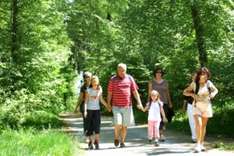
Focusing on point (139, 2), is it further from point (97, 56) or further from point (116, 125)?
point (97, 56)

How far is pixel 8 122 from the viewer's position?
21.6 metres

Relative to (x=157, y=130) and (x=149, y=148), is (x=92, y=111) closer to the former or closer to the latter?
(x=149, y=148)

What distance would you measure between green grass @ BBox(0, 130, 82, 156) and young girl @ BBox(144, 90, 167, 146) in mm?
2280

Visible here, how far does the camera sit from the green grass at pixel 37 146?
1084cm

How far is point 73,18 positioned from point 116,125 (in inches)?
1466

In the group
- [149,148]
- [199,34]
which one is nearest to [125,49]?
[199,34]

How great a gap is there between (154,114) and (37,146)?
4278mm

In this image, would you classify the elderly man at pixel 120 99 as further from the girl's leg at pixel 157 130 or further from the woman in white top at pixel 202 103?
the woman in white top at pixel 202 103

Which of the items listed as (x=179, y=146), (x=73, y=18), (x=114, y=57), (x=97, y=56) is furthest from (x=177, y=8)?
(x=73, y=18)

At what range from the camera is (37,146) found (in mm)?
12477

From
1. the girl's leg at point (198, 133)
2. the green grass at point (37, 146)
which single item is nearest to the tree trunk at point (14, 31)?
the green grass at point (37, 146)

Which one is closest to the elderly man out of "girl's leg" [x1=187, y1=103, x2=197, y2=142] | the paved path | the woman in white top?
the paved path

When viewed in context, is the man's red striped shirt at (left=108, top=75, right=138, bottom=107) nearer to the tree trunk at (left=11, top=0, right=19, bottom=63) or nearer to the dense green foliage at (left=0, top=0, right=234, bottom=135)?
the dense green foliage at (left=0, top=0, right=234, bottom=135)

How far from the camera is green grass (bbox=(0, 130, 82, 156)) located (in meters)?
10.8
